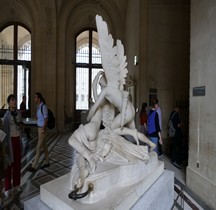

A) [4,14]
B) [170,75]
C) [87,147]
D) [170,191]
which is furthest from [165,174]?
[4,14]

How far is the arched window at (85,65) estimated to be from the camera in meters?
12.3

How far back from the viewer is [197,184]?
3.63m

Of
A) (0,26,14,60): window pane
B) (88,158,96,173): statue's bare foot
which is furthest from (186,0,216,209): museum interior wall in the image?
(0,26,14,60): window pane

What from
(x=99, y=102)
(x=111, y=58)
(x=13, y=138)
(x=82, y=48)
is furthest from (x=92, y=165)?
(x=82, y=48)

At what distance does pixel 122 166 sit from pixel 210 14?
2.82m

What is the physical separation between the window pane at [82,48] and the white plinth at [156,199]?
33.9ft

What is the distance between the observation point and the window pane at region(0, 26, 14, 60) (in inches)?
462

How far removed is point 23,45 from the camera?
11.9 m

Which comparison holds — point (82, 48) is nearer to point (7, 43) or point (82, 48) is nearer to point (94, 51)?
point (94, 51)

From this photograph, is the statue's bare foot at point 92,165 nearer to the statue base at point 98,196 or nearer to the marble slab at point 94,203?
the statue base at point 98,196

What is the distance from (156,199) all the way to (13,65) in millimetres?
11340

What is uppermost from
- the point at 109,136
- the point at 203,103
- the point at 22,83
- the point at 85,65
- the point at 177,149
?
the point at 85,65

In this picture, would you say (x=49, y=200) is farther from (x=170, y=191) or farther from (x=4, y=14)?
(x=4, y=14)

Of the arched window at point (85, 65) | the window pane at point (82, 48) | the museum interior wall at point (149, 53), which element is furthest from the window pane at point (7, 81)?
the window pane at point (82, 48)
